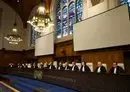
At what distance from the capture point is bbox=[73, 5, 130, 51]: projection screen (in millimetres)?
7627

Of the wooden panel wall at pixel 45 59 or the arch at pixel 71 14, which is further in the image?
the wooden panel wall at pixel 45 59

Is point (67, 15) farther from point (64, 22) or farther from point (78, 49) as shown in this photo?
point (78, 49)

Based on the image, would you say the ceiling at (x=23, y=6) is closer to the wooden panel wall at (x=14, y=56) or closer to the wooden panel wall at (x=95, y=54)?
the wooden panel wall at (x=14, y=56)

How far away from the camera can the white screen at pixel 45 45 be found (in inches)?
516

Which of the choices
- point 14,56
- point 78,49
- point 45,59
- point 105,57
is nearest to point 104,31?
point 105,57

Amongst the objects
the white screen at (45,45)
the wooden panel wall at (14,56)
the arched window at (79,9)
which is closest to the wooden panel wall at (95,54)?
the white screen at (45,45)

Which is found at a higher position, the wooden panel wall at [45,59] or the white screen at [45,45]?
the white screen at [45,45]

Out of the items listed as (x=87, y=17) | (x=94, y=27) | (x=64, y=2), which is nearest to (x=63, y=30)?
(x=64, y=2)

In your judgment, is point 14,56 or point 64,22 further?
point 14,56

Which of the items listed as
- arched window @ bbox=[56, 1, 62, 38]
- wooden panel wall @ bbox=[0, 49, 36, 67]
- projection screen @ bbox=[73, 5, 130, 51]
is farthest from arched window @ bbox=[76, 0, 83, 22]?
wooden panel wall @ bbox=[0, 49, 36, 67]

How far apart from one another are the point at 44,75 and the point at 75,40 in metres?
3.46

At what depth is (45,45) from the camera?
1392cm

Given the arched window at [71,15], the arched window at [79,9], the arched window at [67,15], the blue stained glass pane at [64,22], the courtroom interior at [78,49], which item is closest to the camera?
the courtroom interior at [78,49]

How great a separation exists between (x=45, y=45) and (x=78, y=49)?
4.22 meters
